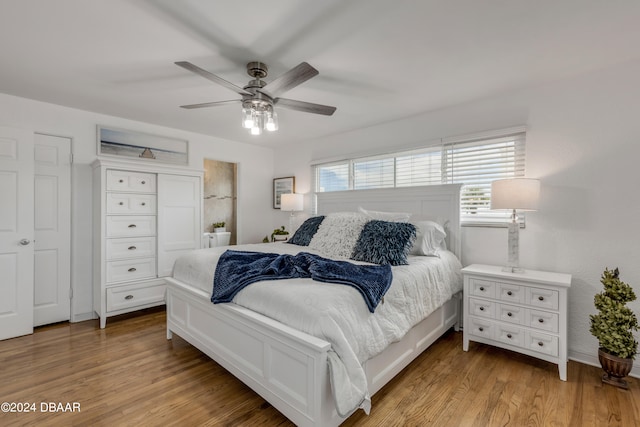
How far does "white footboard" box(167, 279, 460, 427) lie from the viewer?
1470 millimetres

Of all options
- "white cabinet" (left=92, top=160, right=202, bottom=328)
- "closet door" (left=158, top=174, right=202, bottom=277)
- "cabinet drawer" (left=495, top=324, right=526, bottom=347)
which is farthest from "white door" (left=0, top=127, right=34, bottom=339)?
"cabinet drawer" (left=495, top=324, right=526, bottom=347)

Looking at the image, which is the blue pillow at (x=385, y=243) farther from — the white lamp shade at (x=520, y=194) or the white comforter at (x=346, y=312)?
the white lamp shade at (x=520, y=194)

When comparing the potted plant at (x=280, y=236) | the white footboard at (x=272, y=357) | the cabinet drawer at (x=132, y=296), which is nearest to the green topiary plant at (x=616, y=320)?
the white footboard at (x=272, y=357)

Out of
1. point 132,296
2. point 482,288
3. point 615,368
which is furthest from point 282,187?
point 615,368

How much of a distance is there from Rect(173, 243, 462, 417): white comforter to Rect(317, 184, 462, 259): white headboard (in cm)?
85

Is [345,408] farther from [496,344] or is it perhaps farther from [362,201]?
[362,201]

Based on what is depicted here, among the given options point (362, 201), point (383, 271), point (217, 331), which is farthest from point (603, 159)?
point (217, 331)

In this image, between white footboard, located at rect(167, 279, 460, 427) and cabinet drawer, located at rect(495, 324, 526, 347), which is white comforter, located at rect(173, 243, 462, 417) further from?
cabinet drawer, located at rect(495, 324, 526, 347)

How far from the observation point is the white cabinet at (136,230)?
3129 mm

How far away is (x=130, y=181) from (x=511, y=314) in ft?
13.0

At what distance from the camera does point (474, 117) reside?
9.82ft

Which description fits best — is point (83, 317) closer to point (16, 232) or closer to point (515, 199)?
point (16, 232)

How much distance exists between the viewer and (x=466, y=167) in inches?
121

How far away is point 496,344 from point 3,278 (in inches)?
177
